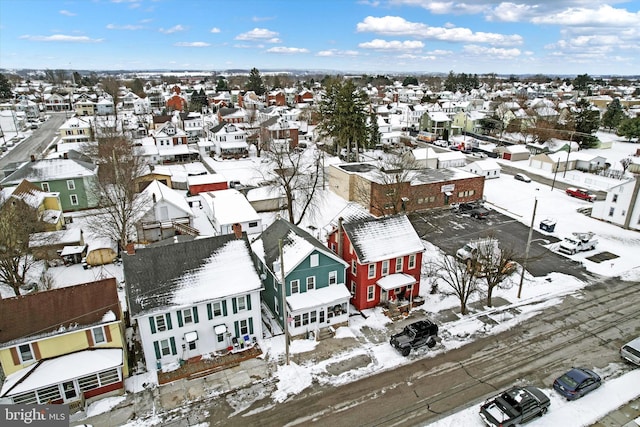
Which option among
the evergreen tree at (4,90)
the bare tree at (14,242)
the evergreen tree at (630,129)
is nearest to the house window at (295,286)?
the bare tree at (14,242)

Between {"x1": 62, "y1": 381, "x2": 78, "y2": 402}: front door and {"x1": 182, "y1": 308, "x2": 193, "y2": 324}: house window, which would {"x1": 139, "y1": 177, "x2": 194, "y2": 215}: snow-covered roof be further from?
{"x1": 62, "y1": 381, "x2": 78, "y2": 402}: front door

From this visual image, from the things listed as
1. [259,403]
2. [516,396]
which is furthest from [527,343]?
[259,403]

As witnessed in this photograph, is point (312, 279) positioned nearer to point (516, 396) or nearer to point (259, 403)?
point (259, 403)

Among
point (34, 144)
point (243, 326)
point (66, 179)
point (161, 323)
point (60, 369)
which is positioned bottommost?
point (243, 326)

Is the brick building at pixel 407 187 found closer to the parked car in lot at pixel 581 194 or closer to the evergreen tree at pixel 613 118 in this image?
the parked car in lot at pixel 581 194

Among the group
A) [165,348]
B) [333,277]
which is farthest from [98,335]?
[333,277]

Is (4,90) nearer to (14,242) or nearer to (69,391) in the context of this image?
(14,242)

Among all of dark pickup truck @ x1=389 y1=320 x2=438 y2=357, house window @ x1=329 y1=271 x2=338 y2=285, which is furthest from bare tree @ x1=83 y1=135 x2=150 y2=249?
dark pickup truck @ x1=389 y1=320 x2=438 y2=357
